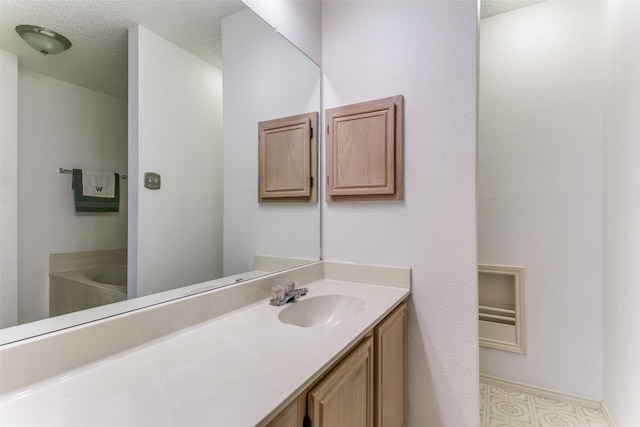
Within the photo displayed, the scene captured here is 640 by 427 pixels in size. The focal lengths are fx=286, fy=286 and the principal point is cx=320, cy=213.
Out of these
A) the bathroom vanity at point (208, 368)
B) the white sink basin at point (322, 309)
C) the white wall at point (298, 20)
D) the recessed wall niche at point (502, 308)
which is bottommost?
the recessed wall niche at point (502, 308)

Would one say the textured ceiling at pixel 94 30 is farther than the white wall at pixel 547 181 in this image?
No

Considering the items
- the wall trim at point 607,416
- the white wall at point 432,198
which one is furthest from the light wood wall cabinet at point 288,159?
the wall trim at point 607,416

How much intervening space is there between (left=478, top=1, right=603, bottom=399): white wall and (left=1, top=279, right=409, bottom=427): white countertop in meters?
1.58

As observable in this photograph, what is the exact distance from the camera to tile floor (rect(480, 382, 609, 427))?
1590 millimetres

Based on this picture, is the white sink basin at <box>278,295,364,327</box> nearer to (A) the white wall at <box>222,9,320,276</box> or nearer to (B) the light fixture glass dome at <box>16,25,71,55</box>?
(A) the white wall at <box>222,9,320,276</box>

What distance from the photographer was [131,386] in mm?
594

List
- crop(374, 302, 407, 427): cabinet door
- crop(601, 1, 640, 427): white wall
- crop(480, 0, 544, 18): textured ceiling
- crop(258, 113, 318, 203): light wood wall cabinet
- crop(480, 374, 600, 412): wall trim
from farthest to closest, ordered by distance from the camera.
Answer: crop(480, 0, 544, 18): textured ceiling
crop(480, 374, 600, 412): wall trim
crop(258, 113, 318, 203): light wood wall cabinet
crop(601, 1, 640, 427): white wall
crop(374, 302, 407, 427): cabinet door

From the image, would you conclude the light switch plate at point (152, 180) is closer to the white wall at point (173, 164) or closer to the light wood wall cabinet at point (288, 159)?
the white wall at point (173, 164)

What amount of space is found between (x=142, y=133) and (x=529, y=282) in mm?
2270

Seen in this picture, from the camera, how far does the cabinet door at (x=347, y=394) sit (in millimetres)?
682

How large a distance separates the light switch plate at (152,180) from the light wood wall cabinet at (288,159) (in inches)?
20.5

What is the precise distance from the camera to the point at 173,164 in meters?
0.95

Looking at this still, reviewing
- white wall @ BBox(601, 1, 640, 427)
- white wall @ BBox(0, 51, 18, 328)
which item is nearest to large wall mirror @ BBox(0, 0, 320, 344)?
white wall @ BBox(0, 51, 18, 328)

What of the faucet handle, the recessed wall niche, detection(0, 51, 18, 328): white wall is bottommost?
the recessed wall niche
